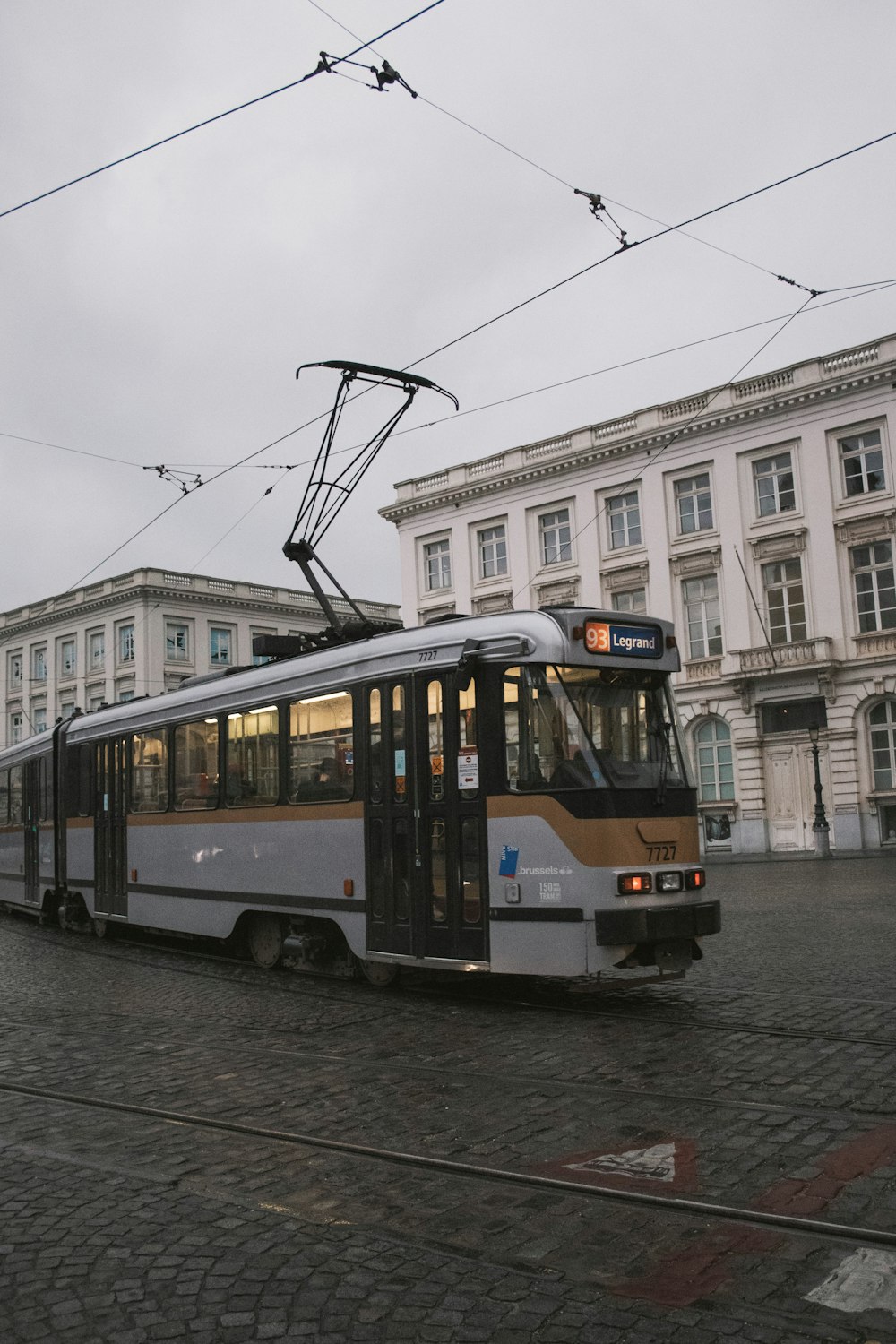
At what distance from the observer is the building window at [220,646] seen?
60656 mm

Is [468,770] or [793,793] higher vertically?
[468,770]

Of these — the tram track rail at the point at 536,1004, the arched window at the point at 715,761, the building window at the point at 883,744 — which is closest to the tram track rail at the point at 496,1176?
the tram track rail at the point at 536,1004

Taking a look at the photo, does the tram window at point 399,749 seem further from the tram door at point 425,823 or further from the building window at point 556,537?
the building window at point 556,537

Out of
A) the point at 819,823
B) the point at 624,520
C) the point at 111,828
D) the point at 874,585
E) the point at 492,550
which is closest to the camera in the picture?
the point at 111,828

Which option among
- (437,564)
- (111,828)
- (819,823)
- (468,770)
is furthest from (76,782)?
(437,564)

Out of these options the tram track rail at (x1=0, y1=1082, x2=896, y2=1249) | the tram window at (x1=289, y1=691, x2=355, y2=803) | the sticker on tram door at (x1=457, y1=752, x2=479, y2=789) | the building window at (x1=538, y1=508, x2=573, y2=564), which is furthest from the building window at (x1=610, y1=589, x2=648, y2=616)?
the tram track rail at (x1=0, y1=1082, x2=896, y2=1249)

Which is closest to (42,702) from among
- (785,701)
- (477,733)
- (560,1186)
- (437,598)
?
(437,598)

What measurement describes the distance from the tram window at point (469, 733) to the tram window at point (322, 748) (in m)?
1.41

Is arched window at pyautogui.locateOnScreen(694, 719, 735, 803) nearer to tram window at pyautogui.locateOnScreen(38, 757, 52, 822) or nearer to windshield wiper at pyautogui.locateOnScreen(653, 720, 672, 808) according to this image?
tram window at pyautogui.locateOnScreen(38, 757, 52, 822)

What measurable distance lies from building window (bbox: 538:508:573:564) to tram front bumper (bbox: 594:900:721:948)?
32831 mm

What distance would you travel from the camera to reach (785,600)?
36.1 metres

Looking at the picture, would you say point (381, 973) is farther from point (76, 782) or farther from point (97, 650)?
point (97, 650)

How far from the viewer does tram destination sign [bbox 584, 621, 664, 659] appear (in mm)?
9023

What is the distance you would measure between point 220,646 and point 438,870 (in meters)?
53.3
